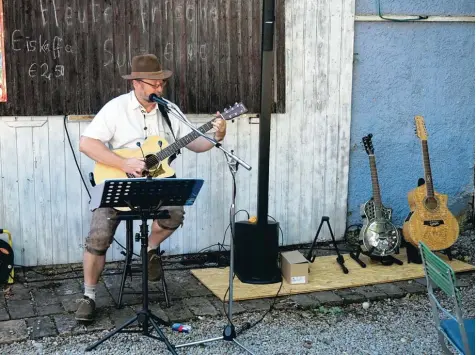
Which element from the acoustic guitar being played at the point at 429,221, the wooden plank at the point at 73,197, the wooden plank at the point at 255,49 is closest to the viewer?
the wooden plank at the point at 73,197

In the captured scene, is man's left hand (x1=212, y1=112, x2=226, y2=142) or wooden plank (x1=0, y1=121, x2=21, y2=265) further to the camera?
wooden plank (x1=0, y1=121, x2=21, y2=265)

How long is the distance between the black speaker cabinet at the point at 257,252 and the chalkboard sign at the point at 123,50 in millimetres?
1320

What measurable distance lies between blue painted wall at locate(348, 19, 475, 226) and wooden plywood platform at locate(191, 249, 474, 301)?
A: 99 centimetres

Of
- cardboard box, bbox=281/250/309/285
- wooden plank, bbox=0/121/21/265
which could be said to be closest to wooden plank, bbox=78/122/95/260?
wooden plank, bbox=0/121/21/265

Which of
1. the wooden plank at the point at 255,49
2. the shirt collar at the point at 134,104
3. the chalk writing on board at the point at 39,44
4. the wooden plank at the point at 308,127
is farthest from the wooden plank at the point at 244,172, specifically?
the chalk writing on board at the point at 39,44

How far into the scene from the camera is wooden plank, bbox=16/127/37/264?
597 centimetres

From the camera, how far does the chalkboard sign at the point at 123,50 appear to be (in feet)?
19.2

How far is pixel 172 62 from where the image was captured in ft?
20.7

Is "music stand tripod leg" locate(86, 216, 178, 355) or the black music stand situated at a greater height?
the black music stand

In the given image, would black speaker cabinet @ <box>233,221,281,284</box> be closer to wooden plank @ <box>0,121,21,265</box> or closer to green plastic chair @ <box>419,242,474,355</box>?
wooden plank @ <box>0,121,21,265</box>

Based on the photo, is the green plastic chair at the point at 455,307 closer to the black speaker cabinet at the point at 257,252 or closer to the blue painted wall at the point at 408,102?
the black speaker cabinet at the point at 257,252

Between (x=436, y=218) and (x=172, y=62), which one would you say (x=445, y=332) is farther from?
(x=172, y=62)

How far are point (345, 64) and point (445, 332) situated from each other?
12.6ft

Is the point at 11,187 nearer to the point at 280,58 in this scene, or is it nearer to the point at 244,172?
the point at 244,172
